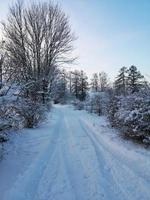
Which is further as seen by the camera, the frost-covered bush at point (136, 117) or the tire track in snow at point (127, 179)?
the frost-covered bush at point (136, 117)

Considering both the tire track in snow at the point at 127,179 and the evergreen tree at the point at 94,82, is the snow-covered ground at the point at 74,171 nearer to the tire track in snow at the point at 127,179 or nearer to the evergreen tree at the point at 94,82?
the tire track in snow at the point at 127,179

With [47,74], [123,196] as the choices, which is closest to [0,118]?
[123,196]

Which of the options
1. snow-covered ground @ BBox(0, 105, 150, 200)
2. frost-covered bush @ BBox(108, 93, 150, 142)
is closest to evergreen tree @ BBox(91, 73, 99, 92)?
frost-covered bush @ BBox(108, 93, 150, 142)

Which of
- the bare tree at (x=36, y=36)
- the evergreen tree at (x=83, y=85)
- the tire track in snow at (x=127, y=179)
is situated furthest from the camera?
the evergreen tree at (x=83, y=85)

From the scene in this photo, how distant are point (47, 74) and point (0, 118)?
682 inches

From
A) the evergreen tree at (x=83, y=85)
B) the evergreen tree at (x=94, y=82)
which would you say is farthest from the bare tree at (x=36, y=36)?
the evergreen tree at (x=94, y=82)

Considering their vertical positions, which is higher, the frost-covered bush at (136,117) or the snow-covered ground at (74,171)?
the frost-covered bush at (136,117)

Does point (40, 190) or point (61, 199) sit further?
point (40, 190)

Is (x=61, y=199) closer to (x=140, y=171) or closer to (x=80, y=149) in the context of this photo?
(x=140, y=171)

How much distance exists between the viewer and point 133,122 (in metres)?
8.19

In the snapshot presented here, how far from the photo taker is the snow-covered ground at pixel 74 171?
14.4 feet

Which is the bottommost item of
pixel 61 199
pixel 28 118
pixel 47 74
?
pixel 61 199

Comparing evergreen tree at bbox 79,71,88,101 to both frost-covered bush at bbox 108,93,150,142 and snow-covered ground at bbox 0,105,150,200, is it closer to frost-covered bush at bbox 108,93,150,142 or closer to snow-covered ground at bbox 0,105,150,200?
frost-covered bush at bbox 108,93,150,142

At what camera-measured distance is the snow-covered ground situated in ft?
14.4
